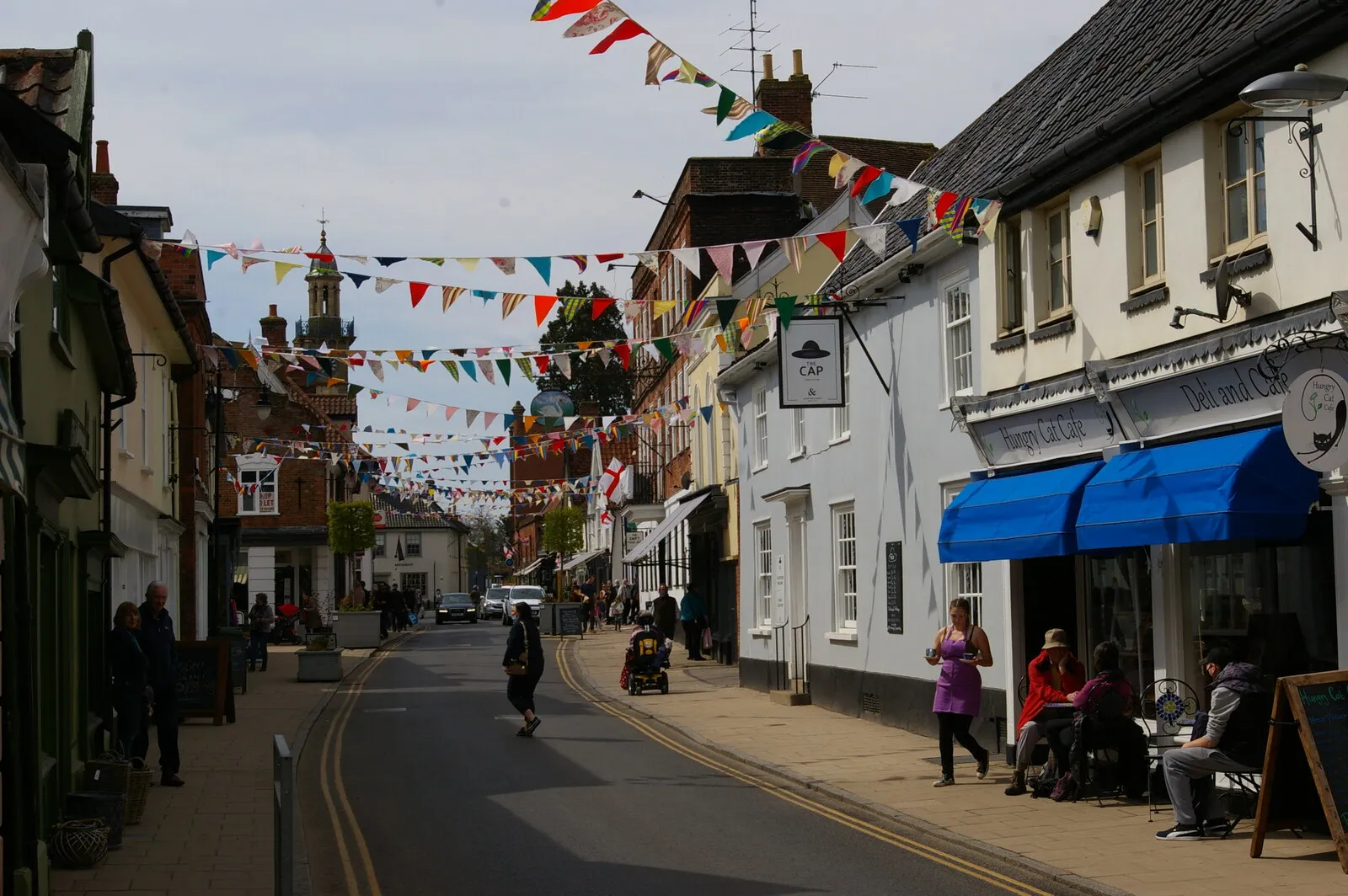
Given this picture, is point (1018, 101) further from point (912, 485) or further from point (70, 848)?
point (70, 848)

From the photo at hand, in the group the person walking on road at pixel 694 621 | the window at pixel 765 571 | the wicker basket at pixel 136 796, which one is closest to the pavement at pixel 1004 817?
the window at pixel 765 571

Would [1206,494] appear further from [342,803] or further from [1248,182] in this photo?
[342,803]

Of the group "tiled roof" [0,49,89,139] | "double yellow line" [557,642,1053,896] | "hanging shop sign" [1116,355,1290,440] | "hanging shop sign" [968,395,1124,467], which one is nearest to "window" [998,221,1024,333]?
"hanging shop sign" [968,395,1124,467]

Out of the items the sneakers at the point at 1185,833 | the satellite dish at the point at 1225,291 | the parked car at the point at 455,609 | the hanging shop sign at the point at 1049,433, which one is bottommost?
the parked car at the point at 455,609

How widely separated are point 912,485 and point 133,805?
979cm

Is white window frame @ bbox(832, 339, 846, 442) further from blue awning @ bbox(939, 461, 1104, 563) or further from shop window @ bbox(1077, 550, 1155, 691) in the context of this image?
shop window @ bbox(1077, 550, 1155, 691)

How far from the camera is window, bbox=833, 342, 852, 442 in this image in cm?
2131

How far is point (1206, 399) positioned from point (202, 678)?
1384 centimetres

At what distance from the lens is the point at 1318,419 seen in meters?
9.25

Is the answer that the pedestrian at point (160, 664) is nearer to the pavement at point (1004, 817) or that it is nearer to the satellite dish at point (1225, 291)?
the pavement at point (1004, 817)

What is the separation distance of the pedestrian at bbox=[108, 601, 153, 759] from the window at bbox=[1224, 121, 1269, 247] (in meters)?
9.78

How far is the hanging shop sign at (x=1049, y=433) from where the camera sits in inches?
547

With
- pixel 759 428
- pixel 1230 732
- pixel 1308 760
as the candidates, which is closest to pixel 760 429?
pixel 759 428

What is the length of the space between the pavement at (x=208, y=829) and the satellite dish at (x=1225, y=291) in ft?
25.0
